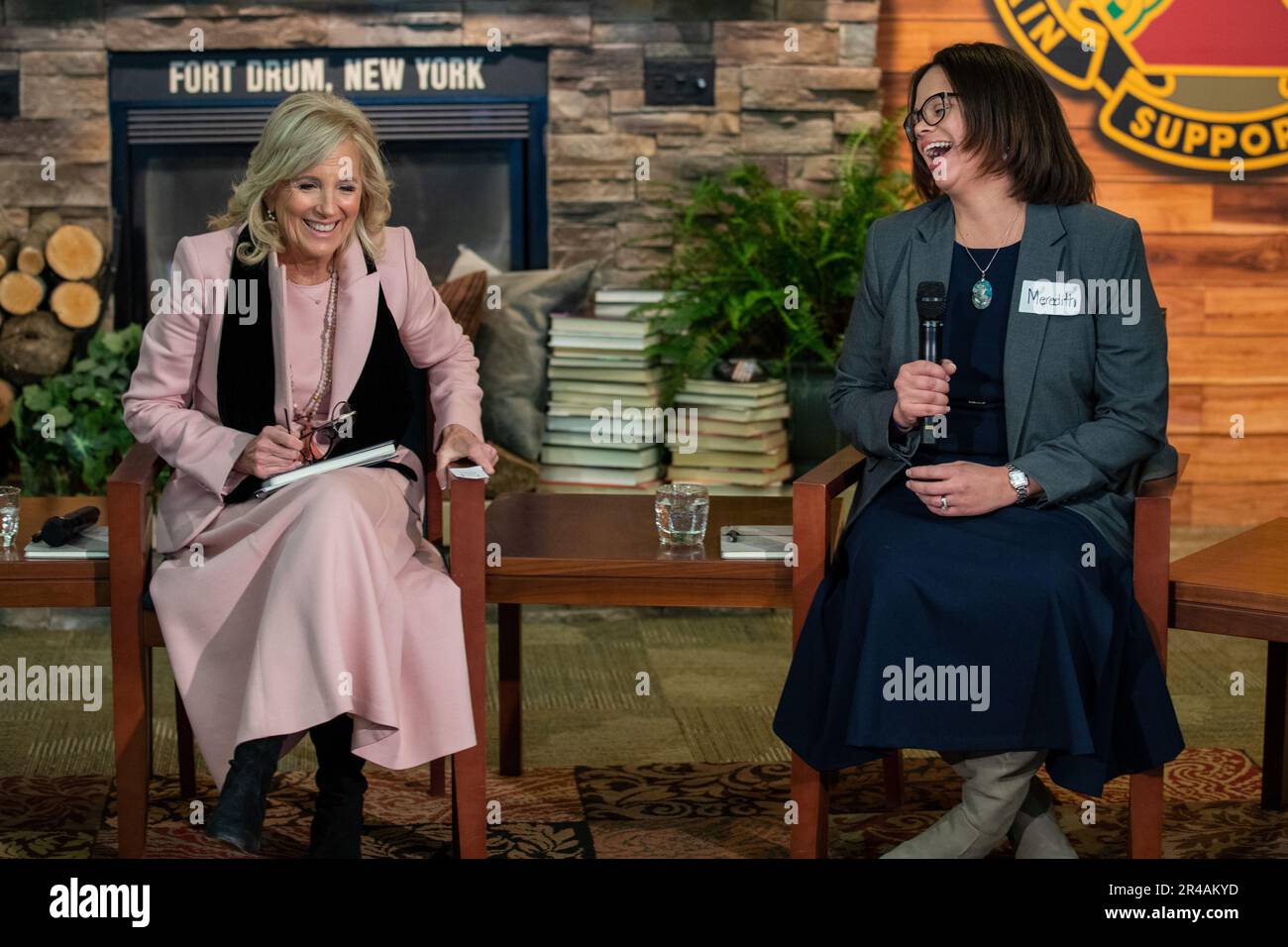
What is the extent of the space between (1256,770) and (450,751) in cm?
174

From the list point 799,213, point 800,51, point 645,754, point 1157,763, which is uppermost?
point 800,51

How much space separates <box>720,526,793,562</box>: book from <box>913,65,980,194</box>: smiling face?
2.25ft

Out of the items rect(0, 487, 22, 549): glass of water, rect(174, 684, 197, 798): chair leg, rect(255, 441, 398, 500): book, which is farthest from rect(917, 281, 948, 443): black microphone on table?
rect(0, 487, 22, 549): glass of water

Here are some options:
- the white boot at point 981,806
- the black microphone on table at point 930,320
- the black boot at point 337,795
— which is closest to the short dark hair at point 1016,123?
the black microphone on table at point 930,320

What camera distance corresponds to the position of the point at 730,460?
473cm

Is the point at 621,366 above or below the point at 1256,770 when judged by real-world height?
above

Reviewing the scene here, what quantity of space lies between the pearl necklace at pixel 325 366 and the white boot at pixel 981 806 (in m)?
1.27

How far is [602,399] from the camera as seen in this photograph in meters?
4.80

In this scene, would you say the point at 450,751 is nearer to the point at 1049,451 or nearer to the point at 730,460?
the point at 1049,451

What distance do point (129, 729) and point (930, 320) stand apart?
151 centimetres

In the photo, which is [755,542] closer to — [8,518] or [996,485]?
[996,485]

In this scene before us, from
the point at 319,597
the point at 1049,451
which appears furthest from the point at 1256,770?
the point at 319,597

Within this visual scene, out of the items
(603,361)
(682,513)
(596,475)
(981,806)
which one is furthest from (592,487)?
(981,806)
